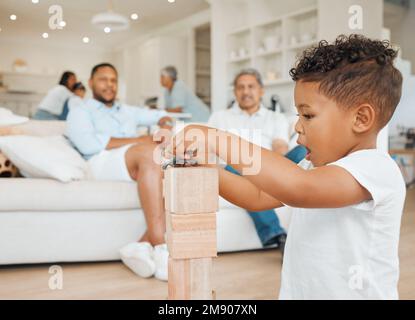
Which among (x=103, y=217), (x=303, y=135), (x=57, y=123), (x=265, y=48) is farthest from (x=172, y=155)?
(x=265, y=48)

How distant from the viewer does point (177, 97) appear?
15.2 ft

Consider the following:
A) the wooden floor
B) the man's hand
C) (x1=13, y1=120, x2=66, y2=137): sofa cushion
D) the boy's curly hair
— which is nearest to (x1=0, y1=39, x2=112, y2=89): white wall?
(x1=13, y1=120, x2=66, y2=137): sofa cushion

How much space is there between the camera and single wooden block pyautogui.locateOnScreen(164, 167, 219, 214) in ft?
1.30

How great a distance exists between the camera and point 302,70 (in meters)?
0.64

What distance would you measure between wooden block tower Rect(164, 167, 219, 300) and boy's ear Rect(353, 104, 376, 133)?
28cm

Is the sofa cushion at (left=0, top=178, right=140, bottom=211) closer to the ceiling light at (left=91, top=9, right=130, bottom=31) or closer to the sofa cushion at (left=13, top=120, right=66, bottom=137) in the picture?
the sofa cushion at (left=13, top=120, right=66, bottom=137)

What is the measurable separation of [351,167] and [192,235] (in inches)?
9.9

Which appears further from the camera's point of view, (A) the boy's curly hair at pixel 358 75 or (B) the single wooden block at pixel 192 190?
(A) the boy's curly hair at pixel 358 75

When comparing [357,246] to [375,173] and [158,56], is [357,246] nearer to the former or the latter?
[375,173]

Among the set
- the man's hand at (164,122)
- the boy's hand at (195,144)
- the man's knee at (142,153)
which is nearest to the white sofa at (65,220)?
the man's knee at (142,153)

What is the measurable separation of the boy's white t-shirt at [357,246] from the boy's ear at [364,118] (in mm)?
32

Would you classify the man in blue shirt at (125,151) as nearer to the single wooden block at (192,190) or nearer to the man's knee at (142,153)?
the man's knee at (142,153)

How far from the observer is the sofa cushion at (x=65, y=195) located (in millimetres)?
1620
